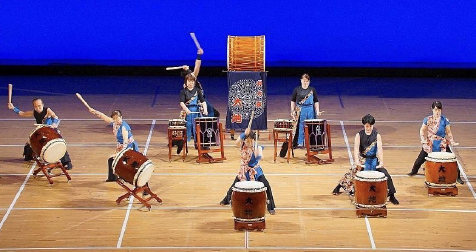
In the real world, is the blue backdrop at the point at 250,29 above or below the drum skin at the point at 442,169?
above

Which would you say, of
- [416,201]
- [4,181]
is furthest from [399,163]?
[4,181]

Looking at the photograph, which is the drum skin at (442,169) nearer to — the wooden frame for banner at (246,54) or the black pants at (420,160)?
the black pants at (420,160)

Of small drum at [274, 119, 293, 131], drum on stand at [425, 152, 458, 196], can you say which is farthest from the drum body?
drum on stand at [425, 152, 458, 196]

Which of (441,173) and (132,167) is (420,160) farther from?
(132,167)

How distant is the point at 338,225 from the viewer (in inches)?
516

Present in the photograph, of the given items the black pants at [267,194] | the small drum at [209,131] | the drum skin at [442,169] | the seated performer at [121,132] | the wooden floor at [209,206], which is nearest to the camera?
the wooden floor at [209,206]

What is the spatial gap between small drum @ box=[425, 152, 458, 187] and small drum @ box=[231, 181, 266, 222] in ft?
8.58

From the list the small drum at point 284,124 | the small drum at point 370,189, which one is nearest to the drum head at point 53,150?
the small drum at point 284,124

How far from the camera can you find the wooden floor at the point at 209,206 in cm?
Result: 1263

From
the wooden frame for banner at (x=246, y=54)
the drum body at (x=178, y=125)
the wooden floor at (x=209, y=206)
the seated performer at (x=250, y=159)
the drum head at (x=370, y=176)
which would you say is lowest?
the wooden floor at (x=209, y=206)

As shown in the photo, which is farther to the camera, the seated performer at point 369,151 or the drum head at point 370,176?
the seated performer at point 369,151

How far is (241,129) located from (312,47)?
4619 mm

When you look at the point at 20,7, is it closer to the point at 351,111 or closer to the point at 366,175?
the point at 351,111

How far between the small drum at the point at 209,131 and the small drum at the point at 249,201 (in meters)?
3.01
